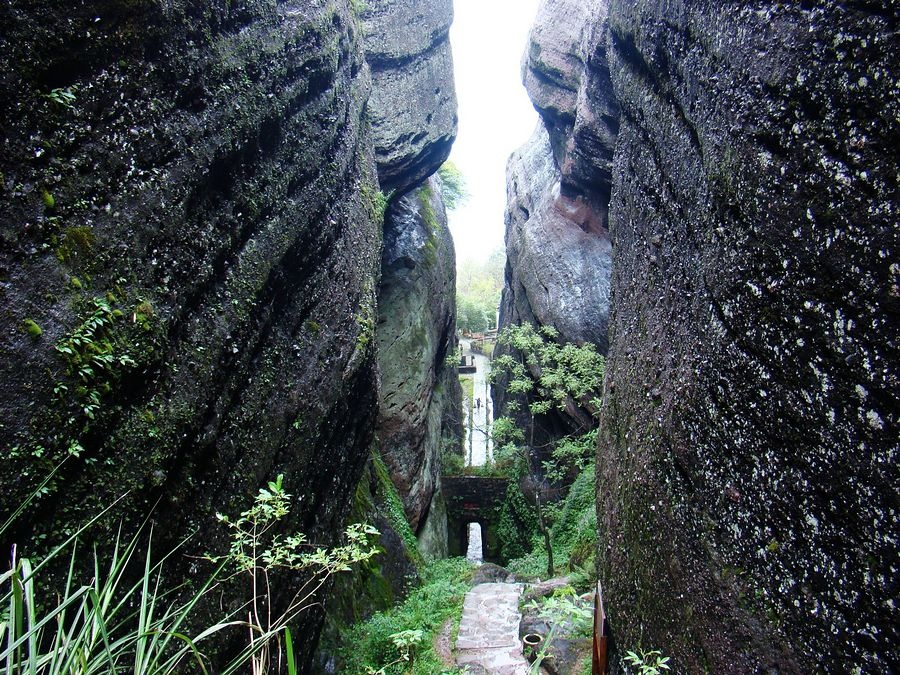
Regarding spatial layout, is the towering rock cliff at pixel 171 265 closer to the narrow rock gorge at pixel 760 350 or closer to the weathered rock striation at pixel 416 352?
the narrow rock gorge at pixel 760 350

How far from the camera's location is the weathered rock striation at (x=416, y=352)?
1322 centimetres

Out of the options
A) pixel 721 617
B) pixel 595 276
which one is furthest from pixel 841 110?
pixel 595 276

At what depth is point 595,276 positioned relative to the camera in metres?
14.8

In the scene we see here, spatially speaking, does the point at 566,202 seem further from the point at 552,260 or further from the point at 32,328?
the point at 32,328

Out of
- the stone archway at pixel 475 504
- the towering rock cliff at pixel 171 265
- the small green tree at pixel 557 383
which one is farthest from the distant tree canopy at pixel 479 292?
the towering rock cliff at pixel 171 265

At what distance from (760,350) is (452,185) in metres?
21.2

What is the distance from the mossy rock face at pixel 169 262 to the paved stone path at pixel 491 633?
2.45 m

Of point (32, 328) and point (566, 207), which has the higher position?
point (566, 207)

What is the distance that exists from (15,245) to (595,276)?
13543 mm

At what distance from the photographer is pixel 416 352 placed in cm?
1435

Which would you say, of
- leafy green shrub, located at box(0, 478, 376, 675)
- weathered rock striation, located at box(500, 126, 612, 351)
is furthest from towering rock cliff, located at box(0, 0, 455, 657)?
weathered rock striation, located at box(500, 126, 612, 351)

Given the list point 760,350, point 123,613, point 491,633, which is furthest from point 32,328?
point 491,633

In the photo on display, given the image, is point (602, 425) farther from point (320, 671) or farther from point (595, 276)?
point (595, 276)

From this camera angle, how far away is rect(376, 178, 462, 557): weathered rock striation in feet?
43.4
